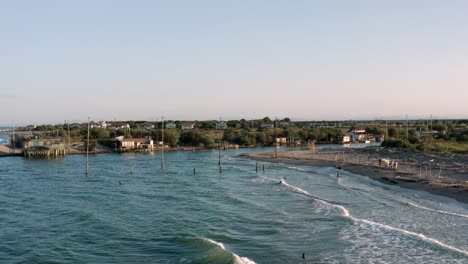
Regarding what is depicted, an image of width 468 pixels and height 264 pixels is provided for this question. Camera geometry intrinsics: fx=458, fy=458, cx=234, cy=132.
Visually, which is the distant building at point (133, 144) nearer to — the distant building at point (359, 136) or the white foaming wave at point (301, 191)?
Answer: the white foaming wave at point (301, 191)

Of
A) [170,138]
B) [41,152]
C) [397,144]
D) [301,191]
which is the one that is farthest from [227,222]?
[170,138]

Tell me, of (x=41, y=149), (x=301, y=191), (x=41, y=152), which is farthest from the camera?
(x=41, y=149)

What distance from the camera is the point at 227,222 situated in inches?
1162

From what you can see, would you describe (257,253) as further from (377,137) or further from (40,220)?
→ (377,137)

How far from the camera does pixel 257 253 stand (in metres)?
22.8

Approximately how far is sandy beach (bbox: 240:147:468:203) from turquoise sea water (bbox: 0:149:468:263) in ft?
6.99

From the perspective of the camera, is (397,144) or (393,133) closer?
(397,144)

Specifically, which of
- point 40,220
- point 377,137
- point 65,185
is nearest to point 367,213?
point 40,220

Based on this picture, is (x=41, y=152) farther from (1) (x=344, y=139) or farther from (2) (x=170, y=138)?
(1) (x=344, y=139)

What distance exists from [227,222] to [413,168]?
1312 inches

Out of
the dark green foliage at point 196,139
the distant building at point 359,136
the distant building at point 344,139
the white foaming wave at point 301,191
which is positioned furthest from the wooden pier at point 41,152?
the distant building at point 359,136

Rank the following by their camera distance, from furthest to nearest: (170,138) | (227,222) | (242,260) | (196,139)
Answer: (196,139) → (170,138) → (227,222) → (242,260)

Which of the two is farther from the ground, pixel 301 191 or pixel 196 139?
pixel 196 139

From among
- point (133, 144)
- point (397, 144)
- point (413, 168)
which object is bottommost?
point (413, 168)
